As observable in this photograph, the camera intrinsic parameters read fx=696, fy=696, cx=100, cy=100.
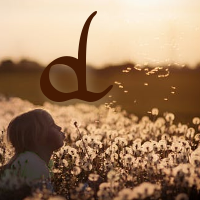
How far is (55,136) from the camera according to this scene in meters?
7.57

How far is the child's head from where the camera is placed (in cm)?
750

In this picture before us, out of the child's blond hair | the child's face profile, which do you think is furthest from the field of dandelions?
the child's blond hair

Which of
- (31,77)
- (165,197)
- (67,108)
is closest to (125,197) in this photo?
(165,197)

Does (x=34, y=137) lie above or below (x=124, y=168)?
above

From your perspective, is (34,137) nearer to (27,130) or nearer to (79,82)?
(27,130)

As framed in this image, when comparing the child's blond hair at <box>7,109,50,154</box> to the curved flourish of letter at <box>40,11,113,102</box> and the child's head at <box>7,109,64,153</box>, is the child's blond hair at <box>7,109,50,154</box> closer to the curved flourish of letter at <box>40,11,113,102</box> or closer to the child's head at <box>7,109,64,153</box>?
the child's head at <box>7,109,64,153</box>

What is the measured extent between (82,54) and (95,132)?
118 cm

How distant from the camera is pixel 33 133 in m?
7.50

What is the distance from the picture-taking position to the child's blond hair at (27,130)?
24.6 ft

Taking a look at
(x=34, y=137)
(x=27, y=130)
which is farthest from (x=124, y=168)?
(x=27, y=130)

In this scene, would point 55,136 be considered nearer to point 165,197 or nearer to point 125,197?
point 165,197

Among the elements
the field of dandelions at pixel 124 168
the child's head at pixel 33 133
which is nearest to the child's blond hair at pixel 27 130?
the child's head at pixel 33 133

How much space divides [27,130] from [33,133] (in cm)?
9

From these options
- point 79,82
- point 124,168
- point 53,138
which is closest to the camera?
point 124,168
